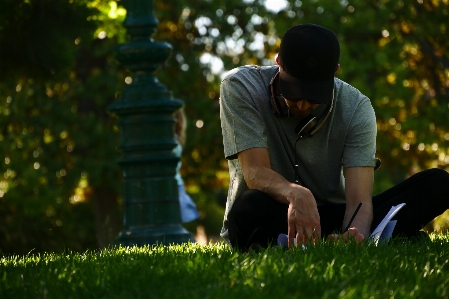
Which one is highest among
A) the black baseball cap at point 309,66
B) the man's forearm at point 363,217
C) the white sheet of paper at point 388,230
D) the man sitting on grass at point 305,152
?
the black baseball cap at point 309,66

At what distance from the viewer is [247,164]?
5.73m

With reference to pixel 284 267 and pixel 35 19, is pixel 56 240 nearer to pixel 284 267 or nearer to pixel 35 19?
pixel 35 19

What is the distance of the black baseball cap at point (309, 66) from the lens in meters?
5.49

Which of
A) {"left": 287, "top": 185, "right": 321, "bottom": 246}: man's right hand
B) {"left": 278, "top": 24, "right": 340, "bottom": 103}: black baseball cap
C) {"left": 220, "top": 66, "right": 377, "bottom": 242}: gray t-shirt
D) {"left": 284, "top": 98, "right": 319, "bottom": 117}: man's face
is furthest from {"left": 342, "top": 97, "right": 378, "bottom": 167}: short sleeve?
{"left": 287, "top": 185, "right": 321, "bottom": 246}: man's right hand

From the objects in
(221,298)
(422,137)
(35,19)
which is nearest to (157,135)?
(35,19)

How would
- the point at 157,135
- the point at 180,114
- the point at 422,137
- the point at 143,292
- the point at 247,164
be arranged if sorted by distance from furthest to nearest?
the point at 422,137, the point at 180,114, the point at 157,135, the point at 247,164, the point at 143,292

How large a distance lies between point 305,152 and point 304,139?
0.08 metres

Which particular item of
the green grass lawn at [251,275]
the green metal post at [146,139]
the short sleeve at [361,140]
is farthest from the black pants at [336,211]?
the green metal post at [146,139]

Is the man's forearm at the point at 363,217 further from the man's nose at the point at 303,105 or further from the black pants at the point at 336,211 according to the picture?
the man's nose at the point at 303,105

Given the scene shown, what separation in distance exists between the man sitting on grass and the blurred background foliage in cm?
1424

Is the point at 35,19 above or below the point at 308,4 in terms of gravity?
below

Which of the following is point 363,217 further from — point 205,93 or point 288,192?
point 205,93

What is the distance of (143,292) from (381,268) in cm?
119

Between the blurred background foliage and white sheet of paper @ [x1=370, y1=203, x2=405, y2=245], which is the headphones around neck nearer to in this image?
white sheet of paper @ [x1=370, y1=203, x2=405, y2=245]
